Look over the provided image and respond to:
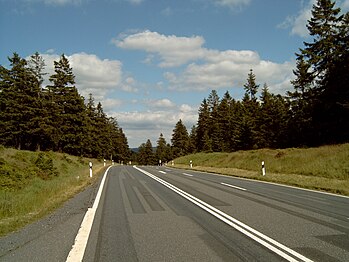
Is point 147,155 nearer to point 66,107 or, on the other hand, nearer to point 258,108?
point 258,108

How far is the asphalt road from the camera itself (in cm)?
539

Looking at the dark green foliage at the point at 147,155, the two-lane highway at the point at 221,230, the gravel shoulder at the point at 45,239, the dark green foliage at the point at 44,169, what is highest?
the dark green foliage at the point at 147,155

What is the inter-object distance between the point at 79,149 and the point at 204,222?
53.7 metres

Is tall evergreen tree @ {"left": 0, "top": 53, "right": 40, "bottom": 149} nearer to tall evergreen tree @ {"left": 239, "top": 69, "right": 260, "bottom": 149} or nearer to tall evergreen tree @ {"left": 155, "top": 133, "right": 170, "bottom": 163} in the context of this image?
tall evergreen tree @ {"left": 239, "top": 69, "right": 260, "bottom": 149}

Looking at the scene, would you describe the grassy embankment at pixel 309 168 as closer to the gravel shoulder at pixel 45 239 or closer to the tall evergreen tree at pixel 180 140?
the gravel shoulder at pixel 45 239

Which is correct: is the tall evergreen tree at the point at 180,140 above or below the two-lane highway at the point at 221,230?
above

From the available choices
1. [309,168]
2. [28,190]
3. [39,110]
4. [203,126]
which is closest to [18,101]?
[39,110]

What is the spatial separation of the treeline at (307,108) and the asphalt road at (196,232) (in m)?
28.0

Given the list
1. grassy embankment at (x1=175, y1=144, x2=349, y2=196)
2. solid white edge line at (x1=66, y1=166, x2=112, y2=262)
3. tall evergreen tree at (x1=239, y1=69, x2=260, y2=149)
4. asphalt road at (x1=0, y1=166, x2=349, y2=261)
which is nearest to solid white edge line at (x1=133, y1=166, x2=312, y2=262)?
asphalt road at (x1=0, y1=166, x2=349, y2=261)

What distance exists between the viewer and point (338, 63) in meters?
37.8

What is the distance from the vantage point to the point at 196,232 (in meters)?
6.94

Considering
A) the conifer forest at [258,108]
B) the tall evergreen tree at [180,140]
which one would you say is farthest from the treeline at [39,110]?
the tall evergreen tree at [180,140]

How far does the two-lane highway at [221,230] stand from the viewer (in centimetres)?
539


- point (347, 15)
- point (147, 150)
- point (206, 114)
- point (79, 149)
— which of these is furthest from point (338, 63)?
point (147, 150)
